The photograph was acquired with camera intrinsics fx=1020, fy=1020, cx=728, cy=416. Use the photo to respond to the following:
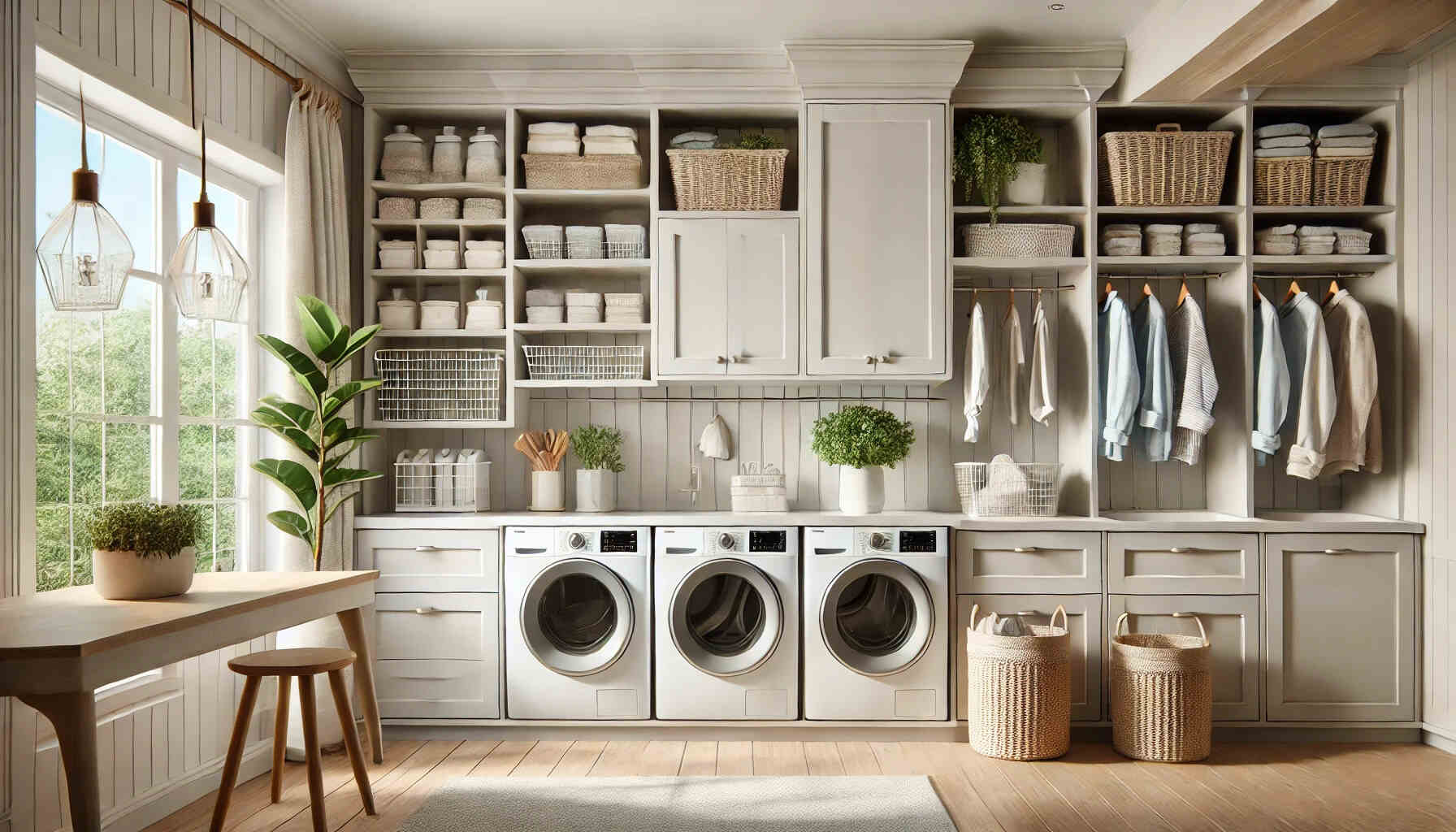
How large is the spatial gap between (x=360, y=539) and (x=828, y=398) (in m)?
1.99

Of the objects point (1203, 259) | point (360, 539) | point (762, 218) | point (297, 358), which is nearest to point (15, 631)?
point (297, 358)

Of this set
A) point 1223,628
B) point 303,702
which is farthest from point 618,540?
point 1223,628

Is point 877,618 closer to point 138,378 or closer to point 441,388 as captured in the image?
point 441,388

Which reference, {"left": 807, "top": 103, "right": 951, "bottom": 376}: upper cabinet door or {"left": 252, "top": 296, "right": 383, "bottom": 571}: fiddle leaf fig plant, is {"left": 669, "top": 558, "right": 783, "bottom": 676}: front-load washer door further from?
{"left": 252, "top": 296, "right": 383, "bottom": 571}: fiddle leaf fig plant

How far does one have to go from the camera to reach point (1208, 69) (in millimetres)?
3629

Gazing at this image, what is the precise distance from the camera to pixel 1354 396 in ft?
12.8

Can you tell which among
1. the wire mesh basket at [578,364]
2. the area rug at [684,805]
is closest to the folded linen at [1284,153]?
the wire mesh basket at [578,364]

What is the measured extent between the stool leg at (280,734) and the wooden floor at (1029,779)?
6 cm

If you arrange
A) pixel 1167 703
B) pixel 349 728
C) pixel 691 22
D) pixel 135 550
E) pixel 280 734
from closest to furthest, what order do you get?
pixel 135 550 → pixel 349 728 → pixel 280 734 → pixel 1167 703 → pixel 691 22

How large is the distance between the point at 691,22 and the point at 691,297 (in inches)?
40.2

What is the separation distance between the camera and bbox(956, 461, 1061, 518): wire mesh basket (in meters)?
3.95

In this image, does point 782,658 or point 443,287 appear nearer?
point 782,658

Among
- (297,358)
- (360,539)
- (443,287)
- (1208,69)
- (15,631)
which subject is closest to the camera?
(15,631)

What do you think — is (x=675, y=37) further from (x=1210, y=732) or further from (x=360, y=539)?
(x=1210, y=732)
